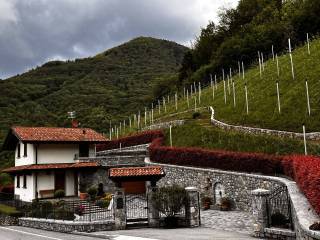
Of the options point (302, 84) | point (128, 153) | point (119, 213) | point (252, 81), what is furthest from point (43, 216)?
point (252, 81)

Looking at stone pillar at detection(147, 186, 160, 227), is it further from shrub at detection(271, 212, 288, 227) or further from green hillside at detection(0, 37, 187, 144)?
green hillside at detection(0, 37, 187, 144)

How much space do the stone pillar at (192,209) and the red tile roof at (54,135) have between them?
21672 mm

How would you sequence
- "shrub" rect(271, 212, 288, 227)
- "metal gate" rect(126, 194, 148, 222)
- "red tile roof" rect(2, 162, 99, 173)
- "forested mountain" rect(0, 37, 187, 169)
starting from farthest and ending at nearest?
"forested mountain" rect(0, 37, 187, 169)
"red tile roof" rect(2, 162, 99, 173)
"metal gate" rect(126, 194, 148, 222)
"shrub" rect(271, 212, 288, 227)

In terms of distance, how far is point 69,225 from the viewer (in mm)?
24828

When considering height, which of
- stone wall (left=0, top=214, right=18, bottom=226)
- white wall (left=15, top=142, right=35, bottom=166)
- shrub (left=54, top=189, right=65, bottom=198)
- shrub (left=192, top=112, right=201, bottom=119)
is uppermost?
shrub (left=192, top=112, right=201, bottom=119)

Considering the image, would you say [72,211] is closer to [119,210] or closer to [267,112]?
[119,210]

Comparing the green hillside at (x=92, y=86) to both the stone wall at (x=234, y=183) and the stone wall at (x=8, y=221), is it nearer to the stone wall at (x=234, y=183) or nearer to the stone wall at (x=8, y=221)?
the stone wall at (x=8, y=221)

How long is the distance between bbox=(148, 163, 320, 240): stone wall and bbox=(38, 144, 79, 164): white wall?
1236cm

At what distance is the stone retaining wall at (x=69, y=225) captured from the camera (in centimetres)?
2333

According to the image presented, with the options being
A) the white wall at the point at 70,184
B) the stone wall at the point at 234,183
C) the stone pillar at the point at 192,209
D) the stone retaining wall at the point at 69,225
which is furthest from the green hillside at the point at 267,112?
the stone retaining wall at the point at 69,225

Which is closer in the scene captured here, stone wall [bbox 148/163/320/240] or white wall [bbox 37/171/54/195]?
stone wall [bbox 148/163/320/240]

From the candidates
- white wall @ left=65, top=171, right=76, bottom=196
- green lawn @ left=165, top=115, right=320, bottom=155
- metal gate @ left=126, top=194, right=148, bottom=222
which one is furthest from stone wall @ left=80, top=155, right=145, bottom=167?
metal gate @ left=126, top=194, right=148, bottom=222

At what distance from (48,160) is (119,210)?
787 inches

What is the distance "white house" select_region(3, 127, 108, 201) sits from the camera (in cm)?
3950
